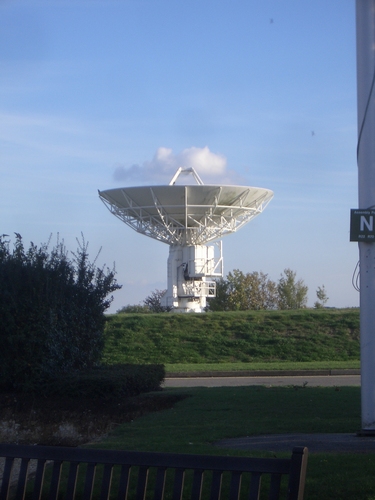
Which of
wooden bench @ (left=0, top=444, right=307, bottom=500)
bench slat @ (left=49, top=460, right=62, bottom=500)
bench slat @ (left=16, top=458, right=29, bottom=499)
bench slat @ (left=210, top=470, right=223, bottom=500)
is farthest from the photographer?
bench slat @ (left=16, top=458, right=29, bottom=499)

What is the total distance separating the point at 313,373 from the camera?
67.8 ft

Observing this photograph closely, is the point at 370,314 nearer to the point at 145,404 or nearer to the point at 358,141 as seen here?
the point at 358,141

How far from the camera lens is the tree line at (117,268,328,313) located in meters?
58.9

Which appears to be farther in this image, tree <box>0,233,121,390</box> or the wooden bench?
tree <box>0,233,121,390</box>

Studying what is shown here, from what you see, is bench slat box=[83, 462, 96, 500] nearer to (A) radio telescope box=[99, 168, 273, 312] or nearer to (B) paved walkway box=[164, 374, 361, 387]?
(B) paved walkway box=[164, 374, 361, 387]

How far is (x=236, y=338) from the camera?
2948 cm

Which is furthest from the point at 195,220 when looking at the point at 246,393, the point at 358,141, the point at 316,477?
the point at 316,477

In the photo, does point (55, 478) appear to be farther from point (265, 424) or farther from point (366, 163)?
point (366, 163)

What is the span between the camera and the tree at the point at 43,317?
41.3 feet

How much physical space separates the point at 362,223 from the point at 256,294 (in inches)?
2063

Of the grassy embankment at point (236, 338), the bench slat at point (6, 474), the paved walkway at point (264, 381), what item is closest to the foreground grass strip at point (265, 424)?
the bench slat at point (6, 474)

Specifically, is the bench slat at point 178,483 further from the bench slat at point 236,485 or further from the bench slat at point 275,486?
the bench slat at point 275,486

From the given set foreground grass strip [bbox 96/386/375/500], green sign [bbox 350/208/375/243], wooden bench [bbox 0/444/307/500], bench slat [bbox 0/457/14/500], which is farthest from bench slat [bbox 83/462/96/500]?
green sign [bbox 350/208/375/243]

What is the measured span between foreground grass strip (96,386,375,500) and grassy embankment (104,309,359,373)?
12.5 metres
